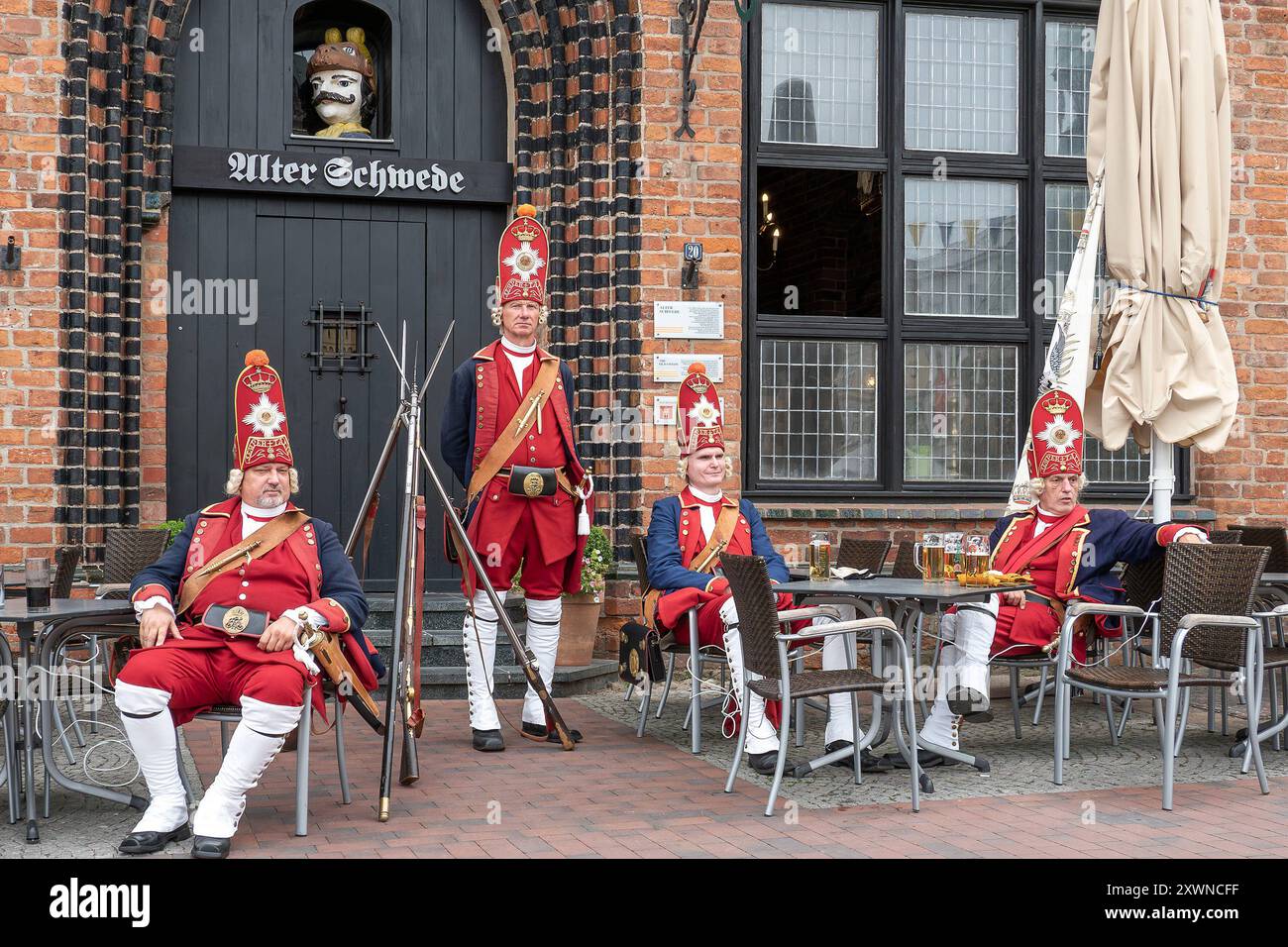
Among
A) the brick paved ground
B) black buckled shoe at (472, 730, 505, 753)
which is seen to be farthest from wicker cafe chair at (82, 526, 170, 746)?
black buckled shoe at (472, 730, 505, 753)

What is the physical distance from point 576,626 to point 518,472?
186cm

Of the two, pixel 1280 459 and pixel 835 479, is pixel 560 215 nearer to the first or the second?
pixel 835 479

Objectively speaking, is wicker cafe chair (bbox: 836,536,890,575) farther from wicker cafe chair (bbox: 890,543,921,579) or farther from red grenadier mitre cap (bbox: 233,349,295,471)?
red grenadier mitre cap (bbox: 233,349,295,471)

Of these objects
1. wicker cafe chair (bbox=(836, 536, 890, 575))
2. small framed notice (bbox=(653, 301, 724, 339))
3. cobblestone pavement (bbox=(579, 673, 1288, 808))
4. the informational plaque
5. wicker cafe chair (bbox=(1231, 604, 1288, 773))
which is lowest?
cobblestone pavement (bbox=(579, 673, 1288, 808))

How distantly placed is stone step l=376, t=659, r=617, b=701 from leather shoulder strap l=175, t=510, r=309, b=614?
114 inches

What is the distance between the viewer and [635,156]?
29.9 ft

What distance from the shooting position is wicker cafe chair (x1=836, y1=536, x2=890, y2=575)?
759cm

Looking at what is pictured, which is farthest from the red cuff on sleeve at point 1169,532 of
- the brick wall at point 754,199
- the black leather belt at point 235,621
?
the black leather belt at point 235,621

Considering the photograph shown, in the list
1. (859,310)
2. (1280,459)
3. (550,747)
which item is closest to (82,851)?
(550,747)

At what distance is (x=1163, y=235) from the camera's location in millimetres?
7621

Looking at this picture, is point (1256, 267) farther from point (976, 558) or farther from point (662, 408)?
point (976, 558)

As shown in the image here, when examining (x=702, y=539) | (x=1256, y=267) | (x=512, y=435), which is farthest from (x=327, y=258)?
(x=1256, y=267)

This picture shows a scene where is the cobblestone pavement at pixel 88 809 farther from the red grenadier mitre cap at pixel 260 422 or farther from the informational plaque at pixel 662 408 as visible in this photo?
the informational plaque at pixel 662 408

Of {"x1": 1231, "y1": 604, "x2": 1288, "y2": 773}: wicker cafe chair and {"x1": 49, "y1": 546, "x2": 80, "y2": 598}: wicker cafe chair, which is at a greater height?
{"x1": 49, "y1": 546, "x2": 80, "y2": 598}: wicker cafe chair
